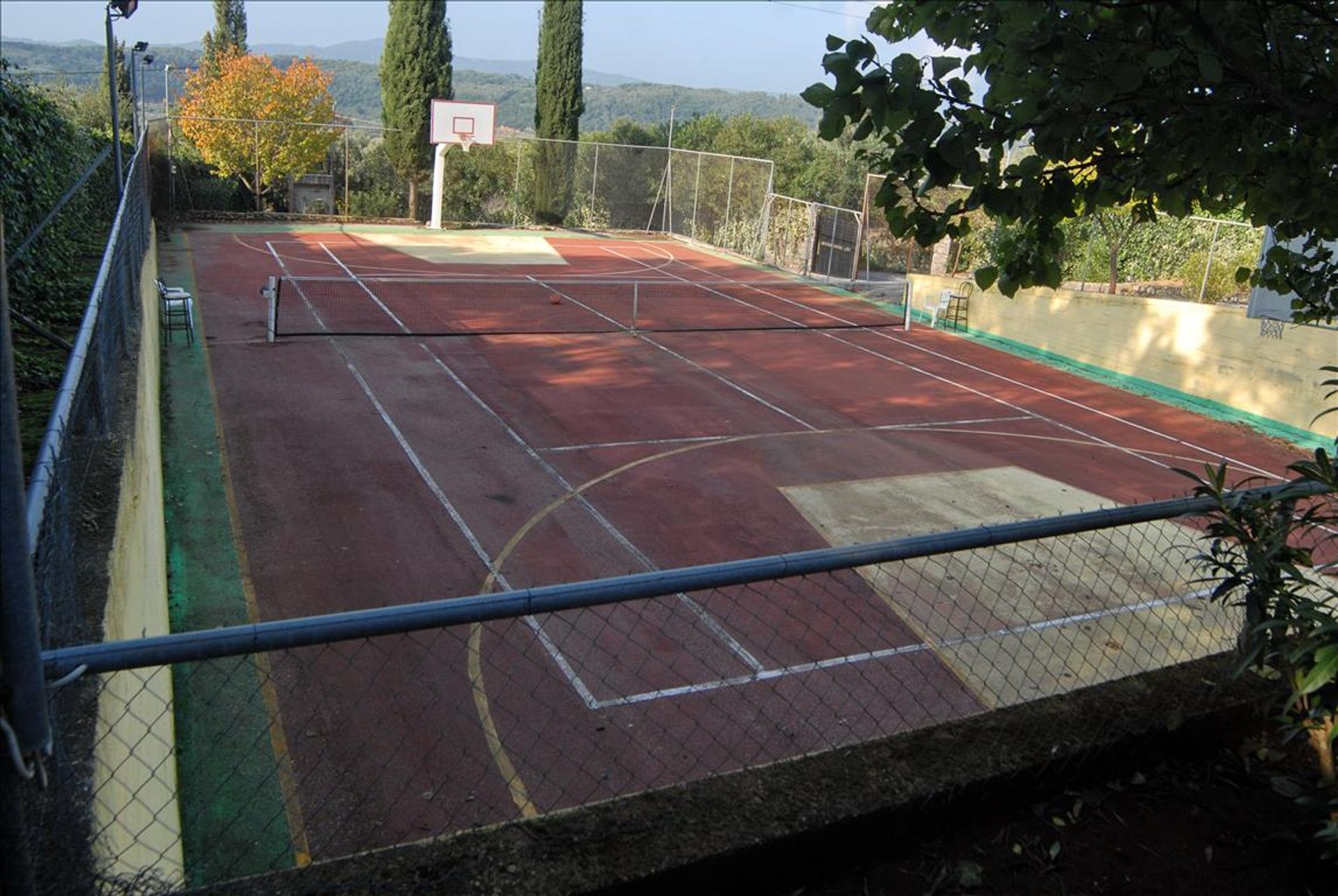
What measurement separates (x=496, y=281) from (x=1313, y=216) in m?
22.3

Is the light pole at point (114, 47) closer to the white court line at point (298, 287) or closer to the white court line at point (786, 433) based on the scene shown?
the white court line at point (298, 287)

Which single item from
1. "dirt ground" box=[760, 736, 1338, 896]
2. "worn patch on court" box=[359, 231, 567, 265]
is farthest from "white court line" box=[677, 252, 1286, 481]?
"worn patch on court" box=[359, 231, 567, 265]

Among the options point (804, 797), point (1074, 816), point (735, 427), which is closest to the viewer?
point (804, 797)

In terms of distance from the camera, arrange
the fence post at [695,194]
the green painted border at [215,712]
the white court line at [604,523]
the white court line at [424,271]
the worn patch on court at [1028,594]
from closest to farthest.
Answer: the green painted border at [215,712]
the white court line at [604,523]
the worn patch on court at [1028,594]
the white court line at [424,271]
the fence post at [695,194]

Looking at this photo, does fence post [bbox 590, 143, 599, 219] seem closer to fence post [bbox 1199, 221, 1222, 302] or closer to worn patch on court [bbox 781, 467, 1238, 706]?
fence post [bbox 1199, 221, 1222, 302]

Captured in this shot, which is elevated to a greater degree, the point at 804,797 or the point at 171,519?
the point at 804,797

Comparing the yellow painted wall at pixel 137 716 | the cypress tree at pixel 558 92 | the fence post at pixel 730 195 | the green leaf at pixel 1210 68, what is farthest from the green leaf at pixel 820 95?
the cypress tree at pixel 558 92

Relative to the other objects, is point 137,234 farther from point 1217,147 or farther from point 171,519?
Result: point 1217,147

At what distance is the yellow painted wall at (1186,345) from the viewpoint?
763 inches

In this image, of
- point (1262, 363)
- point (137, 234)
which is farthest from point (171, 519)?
point (1262, 363)

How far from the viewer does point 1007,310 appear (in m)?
Result: 25.4

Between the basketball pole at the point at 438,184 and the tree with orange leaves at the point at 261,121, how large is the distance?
365cm

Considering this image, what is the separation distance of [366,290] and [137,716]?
21.0 metres

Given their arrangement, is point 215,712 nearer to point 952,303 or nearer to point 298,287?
point 298,287
